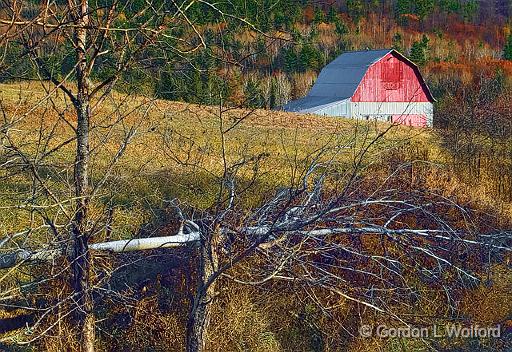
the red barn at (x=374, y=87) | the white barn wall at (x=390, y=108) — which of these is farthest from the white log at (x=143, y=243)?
the white barn wall at (x=390, y=108)

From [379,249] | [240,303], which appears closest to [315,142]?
[379,249]

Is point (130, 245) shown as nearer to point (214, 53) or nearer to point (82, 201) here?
point (82, 201)

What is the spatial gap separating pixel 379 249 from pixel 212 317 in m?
2.09

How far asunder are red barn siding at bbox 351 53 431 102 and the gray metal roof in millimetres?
489

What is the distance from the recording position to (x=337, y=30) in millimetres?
50156

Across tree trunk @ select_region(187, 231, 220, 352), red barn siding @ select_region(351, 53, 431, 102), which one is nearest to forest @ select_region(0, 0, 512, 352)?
tree trunk @ select_region(187, 231, 220, 352)

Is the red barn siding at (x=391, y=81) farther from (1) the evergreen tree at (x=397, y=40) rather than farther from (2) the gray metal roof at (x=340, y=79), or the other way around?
(1) the evergreen tree at (x=397, y=40)

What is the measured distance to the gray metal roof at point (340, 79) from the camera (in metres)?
32.5

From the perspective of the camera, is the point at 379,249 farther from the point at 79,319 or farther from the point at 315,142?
the point at 315,142

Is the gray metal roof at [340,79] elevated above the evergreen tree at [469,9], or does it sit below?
below

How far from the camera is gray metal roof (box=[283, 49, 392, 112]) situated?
107 ft

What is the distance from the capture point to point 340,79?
34.1m

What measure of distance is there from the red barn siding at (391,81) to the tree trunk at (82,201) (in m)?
28.8

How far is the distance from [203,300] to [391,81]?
30.0m
